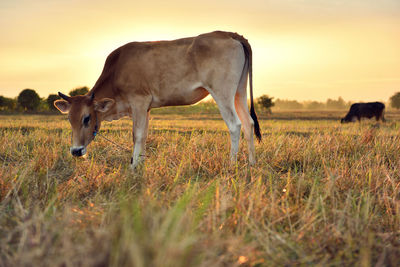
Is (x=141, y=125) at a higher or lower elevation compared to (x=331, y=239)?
higher

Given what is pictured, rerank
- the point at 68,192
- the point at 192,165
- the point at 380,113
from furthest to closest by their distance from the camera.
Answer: the point at 380,113, the point at 192,165, the point at 68,192

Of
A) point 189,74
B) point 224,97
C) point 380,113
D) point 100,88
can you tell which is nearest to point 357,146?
point 224,97

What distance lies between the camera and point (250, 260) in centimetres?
170

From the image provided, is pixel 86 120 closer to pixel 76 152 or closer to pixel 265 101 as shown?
pixel 76 152

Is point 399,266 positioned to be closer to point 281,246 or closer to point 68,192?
point 281,246

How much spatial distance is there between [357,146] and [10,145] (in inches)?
235

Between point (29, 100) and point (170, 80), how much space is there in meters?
25.5

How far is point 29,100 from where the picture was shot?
86.0 feet

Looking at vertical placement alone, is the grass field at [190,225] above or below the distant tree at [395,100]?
below

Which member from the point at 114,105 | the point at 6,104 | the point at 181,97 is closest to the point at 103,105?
the point at 114,105

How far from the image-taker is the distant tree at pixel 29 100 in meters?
26.1

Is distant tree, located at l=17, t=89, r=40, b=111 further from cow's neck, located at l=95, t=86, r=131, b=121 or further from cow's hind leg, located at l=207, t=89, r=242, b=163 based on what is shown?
Result: cow's hind leg, located at l=207, t=89, r=242, b=163

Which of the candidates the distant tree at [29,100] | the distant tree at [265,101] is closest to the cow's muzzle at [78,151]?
the distant tree at [29,100]

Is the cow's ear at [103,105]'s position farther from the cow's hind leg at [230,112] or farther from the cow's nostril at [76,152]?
the cow's hind leg at [230,112]
